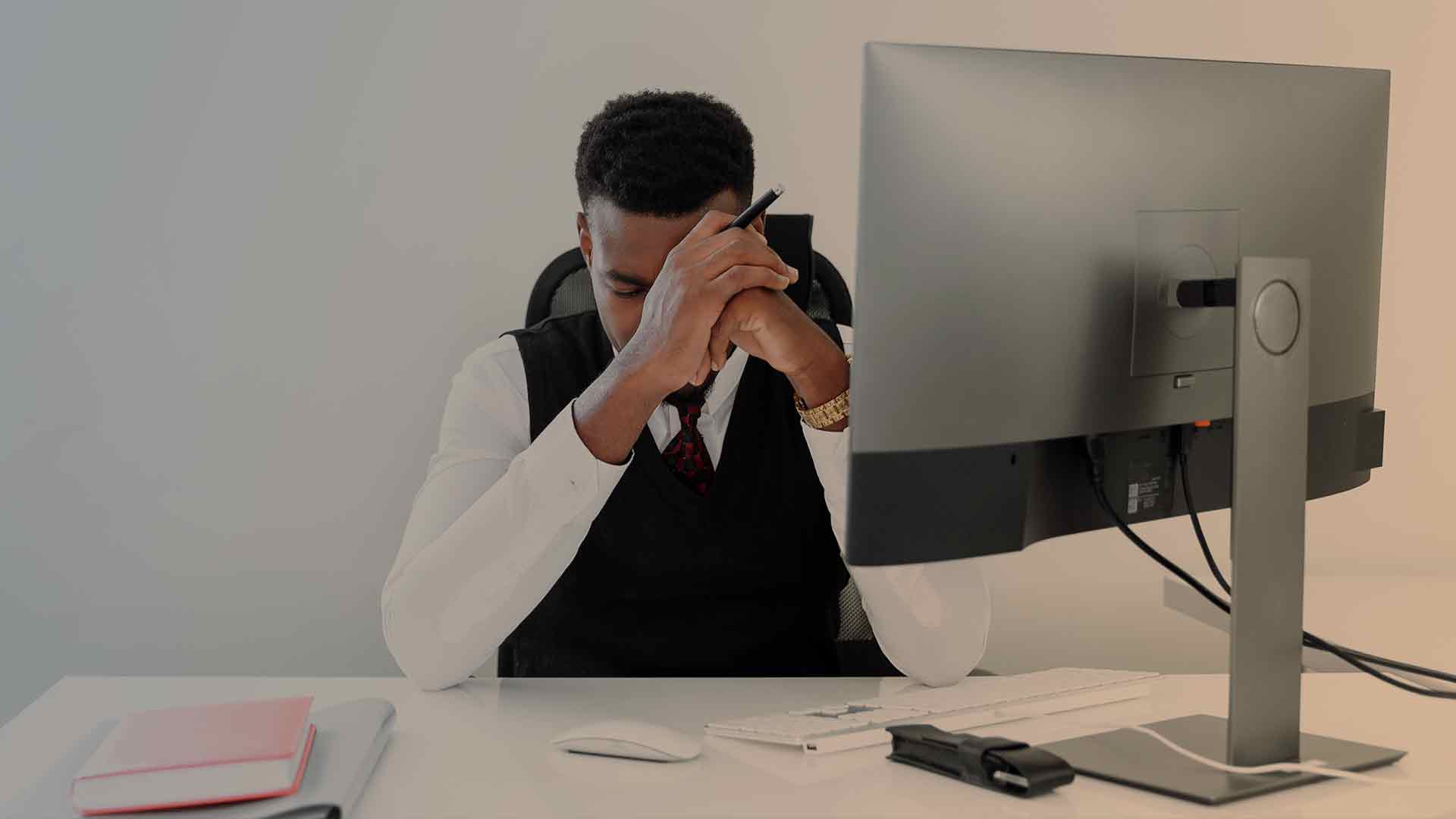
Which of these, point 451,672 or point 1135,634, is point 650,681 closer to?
point 451,672

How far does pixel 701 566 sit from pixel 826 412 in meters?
0.34

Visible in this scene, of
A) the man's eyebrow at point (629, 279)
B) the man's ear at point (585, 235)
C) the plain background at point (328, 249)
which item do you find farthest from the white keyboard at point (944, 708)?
the plain background at point (328, 249)

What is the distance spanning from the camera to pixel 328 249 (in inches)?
88.3

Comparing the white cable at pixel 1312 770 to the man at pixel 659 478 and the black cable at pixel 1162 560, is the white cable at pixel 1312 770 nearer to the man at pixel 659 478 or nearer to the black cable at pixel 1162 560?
the black cable at pixel 1162 560

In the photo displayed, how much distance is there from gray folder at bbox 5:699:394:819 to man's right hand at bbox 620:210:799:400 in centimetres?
43

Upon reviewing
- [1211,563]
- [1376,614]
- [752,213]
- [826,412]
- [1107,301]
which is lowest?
[1376,614]

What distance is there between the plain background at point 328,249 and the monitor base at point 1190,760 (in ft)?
4.04

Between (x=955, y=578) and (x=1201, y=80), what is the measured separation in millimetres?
662

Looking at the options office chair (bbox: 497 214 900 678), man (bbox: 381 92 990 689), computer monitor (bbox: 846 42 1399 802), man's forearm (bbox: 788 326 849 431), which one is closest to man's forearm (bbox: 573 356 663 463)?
man (bbox: 381 92 990 689)

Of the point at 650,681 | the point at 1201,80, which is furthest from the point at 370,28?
the point at 1201,80

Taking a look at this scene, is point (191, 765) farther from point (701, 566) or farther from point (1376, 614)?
point (1376, 614)

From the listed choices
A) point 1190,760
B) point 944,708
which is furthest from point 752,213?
point 1190,760

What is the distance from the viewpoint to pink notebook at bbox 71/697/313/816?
92 centimetres

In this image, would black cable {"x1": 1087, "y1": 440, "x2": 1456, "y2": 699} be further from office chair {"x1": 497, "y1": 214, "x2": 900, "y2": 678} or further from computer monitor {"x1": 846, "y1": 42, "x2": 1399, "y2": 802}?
office chair {"x1": 497, "y1": 214, "x2": 900, "y2": 678}
